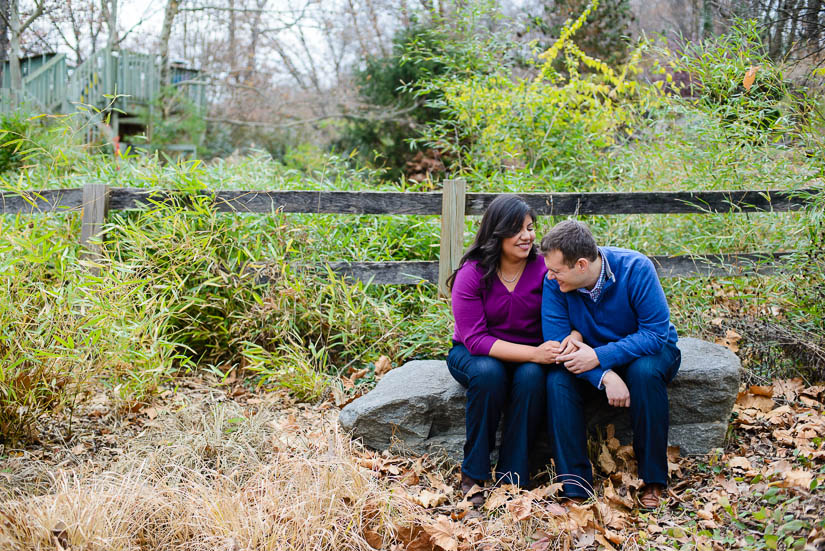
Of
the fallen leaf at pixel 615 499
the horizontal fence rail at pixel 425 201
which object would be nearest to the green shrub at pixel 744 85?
the horizontal fence rail at pixel 425 201

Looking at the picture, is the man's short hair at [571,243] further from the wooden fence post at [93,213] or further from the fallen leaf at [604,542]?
the wooden fence post at [93,213]

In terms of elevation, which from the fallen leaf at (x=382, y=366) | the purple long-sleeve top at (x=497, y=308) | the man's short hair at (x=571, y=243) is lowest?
the fallen leaf at (x=382, y=366)

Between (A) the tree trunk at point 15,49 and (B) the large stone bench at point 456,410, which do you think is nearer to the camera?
(B) the large stone bench at point 456,410

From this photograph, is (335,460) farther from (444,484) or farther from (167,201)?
(167,201)

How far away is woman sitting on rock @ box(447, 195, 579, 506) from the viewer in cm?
315

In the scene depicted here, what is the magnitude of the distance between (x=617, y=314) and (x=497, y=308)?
0.57m

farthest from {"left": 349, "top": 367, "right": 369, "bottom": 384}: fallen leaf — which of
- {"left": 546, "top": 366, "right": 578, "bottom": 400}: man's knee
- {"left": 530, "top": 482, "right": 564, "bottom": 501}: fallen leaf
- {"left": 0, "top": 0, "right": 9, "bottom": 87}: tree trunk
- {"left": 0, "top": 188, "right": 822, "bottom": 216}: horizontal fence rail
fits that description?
{"left": 0, "top": 0, "right": 9, "bottom": 87}: tree trunk

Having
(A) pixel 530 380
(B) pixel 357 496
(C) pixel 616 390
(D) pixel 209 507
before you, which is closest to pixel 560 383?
(A) pixel 530 380

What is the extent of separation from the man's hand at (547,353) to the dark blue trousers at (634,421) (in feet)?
0.25

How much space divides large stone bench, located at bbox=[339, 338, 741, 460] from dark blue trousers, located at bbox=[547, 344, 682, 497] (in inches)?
12.5

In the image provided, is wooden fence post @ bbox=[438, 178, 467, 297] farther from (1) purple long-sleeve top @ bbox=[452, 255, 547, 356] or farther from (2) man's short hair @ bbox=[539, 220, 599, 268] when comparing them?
(2) man's short hair @ bbox=[539, 220, 599, 268]

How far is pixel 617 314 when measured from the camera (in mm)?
3170

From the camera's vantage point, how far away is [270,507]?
2.69 meters

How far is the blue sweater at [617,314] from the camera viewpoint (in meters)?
3.07
